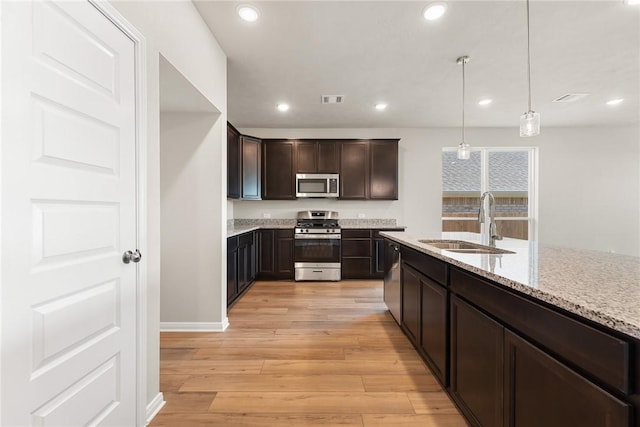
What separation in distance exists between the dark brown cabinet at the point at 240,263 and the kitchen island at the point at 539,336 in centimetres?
223

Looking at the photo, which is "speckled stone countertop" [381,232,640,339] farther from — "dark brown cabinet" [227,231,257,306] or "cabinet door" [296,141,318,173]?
"cabinet door" [296,141,318,173]

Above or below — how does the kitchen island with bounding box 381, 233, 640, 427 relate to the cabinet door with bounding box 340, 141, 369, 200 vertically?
below

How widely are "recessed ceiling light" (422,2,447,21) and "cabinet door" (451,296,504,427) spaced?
2.08 meters

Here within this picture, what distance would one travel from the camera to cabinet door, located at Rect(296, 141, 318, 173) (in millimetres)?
4965

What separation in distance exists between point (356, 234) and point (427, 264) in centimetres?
276

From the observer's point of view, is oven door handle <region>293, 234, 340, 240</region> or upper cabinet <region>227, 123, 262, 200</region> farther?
oven door handle <region>293, 234, 340, 240</region>

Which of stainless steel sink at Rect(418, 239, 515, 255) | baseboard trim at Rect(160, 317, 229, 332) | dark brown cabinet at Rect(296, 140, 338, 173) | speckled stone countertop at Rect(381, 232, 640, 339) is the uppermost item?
dark brown cabinet at Rect(296, 140, 338, 173)

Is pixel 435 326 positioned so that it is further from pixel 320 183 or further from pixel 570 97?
pixel 570 97

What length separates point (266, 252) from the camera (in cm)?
467

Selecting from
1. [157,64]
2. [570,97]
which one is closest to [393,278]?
[157,64]

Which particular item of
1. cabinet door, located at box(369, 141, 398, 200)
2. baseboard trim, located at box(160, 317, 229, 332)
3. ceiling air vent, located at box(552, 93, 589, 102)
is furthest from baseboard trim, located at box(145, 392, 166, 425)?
Answer: ceiling air vent, located at box(552, 93, 589, 102)

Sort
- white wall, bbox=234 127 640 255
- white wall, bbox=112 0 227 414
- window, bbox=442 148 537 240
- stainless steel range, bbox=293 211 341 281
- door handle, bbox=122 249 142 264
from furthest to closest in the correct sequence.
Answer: window, bbox=442 148 537 240
white wall, bbox=234 127 640 255
stainless steel range, bbox=293 211 341 281
white wall, bbox=112 0 227 414
door handle, bbox=122 249 142 264

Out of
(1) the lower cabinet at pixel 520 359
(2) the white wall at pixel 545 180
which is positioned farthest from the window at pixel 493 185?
(1) the lower cabinet at pixel 520 359

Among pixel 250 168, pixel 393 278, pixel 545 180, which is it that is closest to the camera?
pixel 393 278
